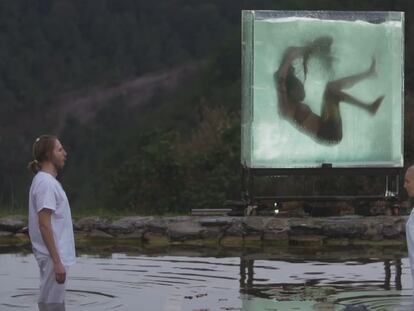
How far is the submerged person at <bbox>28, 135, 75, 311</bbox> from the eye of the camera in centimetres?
956

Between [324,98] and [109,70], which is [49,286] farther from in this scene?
[109,70]

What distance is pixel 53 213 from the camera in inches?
381

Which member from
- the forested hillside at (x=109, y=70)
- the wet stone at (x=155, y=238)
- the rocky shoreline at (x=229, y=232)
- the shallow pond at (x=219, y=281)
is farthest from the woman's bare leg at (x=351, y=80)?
the forested hillside at (x=109, y=70)

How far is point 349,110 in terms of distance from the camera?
2092cm

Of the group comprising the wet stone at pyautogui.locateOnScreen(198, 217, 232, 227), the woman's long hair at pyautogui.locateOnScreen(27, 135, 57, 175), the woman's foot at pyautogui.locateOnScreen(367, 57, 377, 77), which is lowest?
the wet stone at pyautogui.locateOnScreen(198, 217, 232, 227)

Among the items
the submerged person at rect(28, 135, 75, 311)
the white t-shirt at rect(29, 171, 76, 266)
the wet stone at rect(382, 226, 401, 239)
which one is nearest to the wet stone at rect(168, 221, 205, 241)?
the wet stone at rect(382, 226, 401, 239)

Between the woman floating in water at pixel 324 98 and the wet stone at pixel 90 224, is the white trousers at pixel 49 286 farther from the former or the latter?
the woman floating in water at pixel 324 98

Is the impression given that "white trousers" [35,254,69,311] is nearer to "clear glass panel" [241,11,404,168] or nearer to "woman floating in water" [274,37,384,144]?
"clear glass panel" [241,11,404,168]

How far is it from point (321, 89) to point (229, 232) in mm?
3329

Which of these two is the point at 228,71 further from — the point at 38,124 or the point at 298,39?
the point at 298,39

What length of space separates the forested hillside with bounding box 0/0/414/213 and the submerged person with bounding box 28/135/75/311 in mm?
36282

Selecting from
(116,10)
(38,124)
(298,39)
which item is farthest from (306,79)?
(116,10)

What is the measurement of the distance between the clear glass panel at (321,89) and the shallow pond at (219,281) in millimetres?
3166

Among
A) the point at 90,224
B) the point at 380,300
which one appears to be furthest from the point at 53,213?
the point at 90,224
